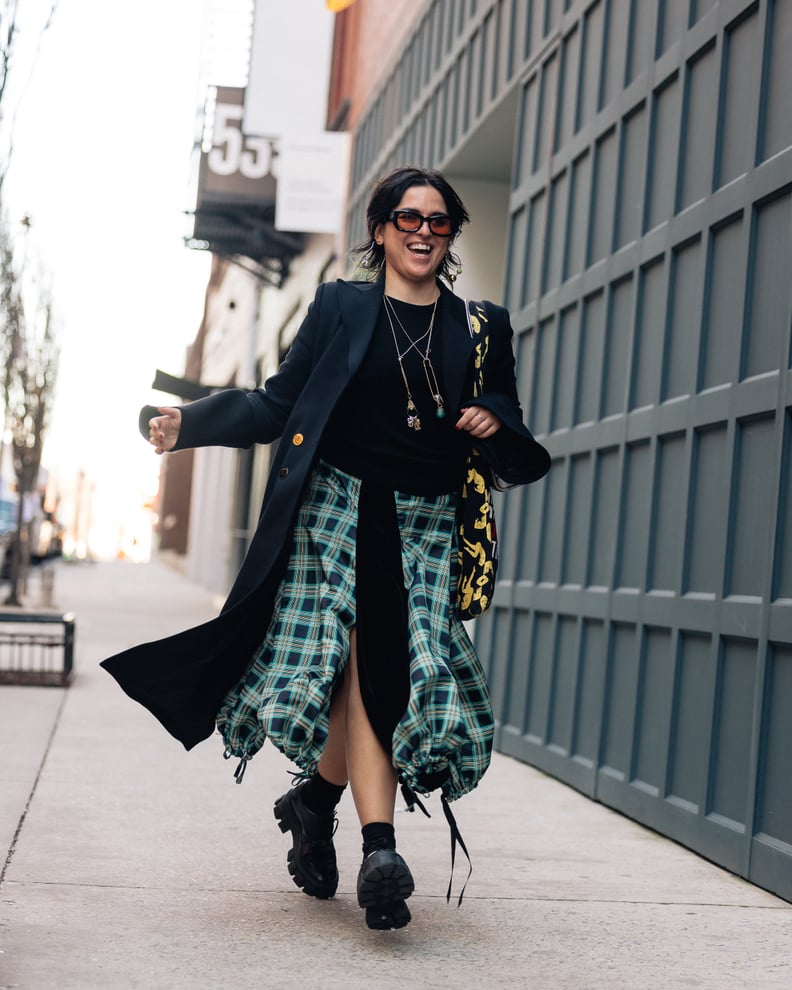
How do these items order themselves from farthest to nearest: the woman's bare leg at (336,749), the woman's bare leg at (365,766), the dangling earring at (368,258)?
the dangling earring at (368,258), the woman's bare leg at (336,749), the woman's bare leg at (365,766)

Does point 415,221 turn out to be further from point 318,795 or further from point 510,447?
point 318,795

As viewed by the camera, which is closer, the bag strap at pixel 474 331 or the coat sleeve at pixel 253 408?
the coat sleeve at pixel 253 408

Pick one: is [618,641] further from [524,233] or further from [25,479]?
[25,479]

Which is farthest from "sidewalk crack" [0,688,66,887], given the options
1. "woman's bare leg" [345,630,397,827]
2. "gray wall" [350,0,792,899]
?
"gray wall" [350,0,792,899]

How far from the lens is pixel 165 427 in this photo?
12.2ft

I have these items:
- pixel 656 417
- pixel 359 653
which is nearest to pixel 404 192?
pixel 359 653

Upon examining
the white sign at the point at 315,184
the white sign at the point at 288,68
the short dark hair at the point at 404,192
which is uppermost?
the white sign at the point at 288,68

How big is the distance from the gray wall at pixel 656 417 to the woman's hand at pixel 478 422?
119cm

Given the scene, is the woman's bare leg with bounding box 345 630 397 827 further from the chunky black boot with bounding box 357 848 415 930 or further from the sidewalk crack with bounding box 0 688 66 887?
the sidewalk crack with bounding box 0 688 66 887

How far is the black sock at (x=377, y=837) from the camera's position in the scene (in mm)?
3414

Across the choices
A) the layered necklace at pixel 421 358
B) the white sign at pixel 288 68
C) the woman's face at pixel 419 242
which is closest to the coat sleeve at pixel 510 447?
the layered necklace at pixel 421 358

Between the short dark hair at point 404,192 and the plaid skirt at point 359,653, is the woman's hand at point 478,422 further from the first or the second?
the short dark hair at point 404,192

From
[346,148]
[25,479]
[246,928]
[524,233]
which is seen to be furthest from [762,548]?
[25,479]

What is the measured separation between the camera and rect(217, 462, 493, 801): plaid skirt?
3574 millimetres
